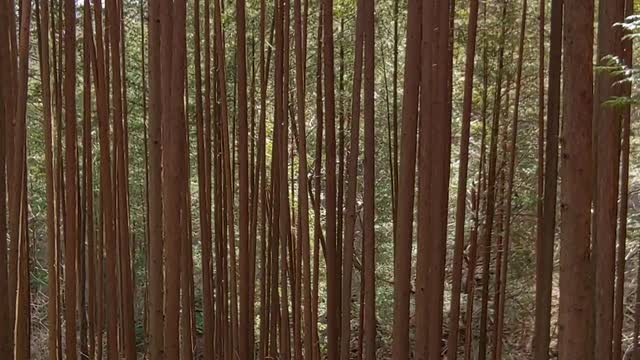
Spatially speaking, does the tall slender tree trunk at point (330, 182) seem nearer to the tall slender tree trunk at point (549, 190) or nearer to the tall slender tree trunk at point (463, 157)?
the tall slender tree trunk at point (463, 157)

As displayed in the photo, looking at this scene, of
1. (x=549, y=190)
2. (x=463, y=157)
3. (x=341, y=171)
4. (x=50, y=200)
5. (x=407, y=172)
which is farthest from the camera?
(x=341, y=171)

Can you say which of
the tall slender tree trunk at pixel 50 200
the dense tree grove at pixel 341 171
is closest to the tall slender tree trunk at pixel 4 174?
the dense tree grove at pixel 341 171

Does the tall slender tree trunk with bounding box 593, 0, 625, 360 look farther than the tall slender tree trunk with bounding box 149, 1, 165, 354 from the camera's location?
Yes

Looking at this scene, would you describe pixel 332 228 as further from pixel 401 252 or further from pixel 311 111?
pixel 311 111

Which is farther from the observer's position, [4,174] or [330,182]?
[330,182]

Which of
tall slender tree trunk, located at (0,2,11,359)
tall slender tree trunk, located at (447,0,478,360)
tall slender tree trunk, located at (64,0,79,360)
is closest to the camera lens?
tall slender tree trunk, located at (64,0,79,360)

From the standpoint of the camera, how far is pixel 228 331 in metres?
7.05

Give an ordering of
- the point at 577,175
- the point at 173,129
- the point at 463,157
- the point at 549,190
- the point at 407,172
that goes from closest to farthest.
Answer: the point at 577,175 < the point at 173,129 < the point at 407,172 < the point at 549,190 < the point at 463,157

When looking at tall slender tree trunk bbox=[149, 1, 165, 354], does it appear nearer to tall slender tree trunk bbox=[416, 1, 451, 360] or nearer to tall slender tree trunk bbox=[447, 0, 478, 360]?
tall slender tree trunk bbox=[416, 1, 451, 360]

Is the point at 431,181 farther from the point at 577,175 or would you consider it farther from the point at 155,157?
the point at 577,175

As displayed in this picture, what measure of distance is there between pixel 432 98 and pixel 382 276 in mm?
6027

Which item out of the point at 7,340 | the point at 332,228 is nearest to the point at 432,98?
the point at 332,228

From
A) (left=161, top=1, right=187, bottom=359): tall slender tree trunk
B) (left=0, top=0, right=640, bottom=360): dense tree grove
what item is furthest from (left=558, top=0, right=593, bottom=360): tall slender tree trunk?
(left=161, top=1, right=187, bottom=359): tall slender tree trunk

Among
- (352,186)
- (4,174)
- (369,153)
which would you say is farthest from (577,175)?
(4,174)
